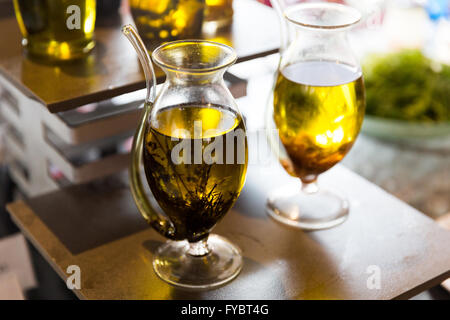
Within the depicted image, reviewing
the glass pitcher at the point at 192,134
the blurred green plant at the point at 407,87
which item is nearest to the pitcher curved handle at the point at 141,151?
the glass pitcher at the point at 192,134

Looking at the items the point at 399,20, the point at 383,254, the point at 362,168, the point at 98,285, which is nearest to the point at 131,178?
the point at 98,285

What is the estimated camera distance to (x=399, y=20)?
2256 millimetres

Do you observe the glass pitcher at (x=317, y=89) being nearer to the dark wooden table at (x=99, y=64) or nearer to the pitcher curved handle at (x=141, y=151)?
the dark wooden table at (x=99, y=64)

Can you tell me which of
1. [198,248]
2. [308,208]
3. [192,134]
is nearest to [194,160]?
[192,134]

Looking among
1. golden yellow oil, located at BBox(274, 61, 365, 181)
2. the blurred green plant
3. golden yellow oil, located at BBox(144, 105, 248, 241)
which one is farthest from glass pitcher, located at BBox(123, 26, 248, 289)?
the blurred green plant

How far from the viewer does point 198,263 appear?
73 centimetres

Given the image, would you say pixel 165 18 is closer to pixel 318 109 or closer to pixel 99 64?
pixel 99 64

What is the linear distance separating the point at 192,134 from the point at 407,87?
51.2 inches

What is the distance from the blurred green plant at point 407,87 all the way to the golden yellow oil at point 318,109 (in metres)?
1.03

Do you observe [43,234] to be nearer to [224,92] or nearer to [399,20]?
[224,92]

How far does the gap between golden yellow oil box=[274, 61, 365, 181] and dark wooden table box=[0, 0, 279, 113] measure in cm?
8

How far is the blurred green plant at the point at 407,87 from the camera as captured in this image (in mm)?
1735

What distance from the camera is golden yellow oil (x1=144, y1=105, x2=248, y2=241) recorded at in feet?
2.02

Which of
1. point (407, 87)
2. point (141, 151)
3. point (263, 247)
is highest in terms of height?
point (141, 151)
